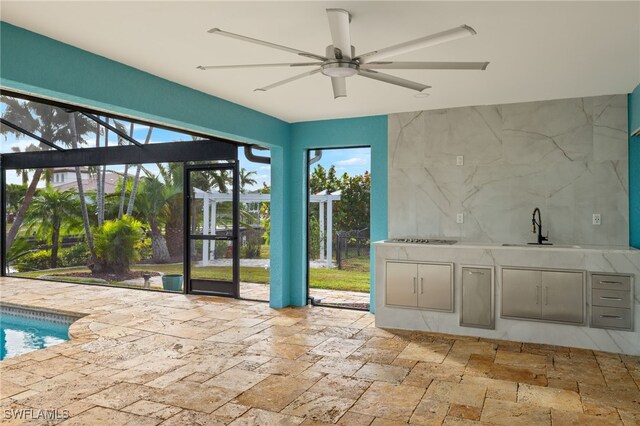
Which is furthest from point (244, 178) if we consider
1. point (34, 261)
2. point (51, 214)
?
point (34, 261)

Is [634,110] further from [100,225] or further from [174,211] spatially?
[100,225]

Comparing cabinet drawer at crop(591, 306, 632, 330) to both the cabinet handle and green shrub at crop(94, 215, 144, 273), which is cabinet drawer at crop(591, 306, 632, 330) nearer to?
the cabinet handle

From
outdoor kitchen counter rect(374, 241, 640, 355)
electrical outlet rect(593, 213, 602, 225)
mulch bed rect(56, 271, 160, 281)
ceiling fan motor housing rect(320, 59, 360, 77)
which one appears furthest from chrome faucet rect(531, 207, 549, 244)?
mulch bed rect(56, 271, 160, 281)

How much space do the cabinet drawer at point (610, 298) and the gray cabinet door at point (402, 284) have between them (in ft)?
5.78

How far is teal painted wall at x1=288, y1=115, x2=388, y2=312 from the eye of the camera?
19.9ft

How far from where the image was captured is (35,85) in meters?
3.28

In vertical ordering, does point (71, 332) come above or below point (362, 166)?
below

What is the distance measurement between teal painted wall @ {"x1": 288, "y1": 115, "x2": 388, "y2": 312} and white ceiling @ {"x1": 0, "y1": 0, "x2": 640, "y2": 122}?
1298 mm

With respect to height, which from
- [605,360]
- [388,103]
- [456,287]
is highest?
[388,103]

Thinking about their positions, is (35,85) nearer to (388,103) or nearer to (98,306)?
(388,103)

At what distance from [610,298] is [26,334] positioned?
659cm

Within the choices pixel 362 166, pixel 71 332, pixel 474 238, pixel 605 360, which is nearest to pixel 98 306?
pixel 71 332

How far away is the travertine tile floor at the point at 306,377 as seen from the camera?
3.09 metres

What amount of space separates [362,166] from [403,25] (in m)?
4.73
